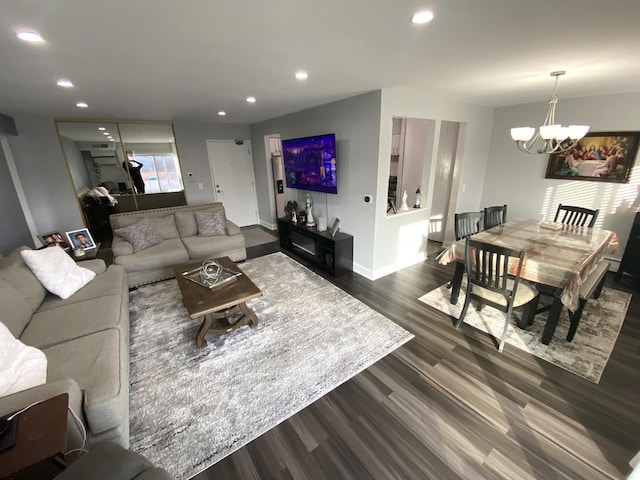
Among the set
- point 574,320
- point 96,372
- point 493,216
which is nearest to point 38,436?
point 96,372

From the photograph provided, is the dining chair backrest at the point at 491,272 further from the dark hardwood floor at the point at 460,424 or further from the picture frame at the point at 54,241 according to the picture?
the picture frame at the point at 54,241

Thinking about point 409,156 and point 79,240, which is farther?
point 409,156

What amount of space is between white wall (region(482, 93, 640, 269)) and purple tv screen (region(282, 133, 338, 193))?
311 cm

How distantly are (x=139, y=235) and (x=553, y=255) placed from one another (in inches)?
190

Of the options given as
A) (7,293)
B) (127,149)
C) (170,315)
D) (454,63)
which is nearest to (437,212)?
(454,63)

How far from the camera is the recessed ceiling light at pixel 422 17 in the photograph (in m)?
1.36

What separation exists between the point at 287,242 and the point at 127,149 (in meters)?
3.50

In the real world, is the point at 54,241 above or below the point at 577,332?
above

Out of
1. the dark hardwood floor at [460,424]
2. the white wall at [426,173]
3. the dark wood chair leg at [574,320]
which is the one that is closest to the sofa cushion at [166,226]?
the white wall at [426,173]

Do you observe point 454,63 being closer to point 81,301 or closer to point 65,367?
point 65,367

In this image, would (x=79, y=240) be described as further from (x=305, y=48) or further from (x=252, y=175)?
(x=305, y=48)

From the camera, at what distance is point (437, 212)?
4844mm

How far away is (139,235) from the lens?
366 cm

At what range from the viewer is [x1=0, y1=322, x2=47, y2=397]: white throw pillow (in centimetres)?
135
